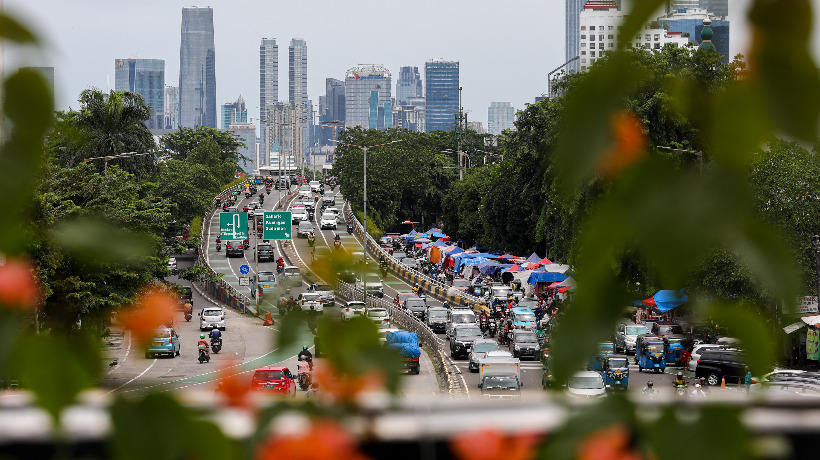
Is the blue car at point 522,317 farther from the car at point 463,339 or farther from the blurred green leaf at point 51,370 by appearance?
the blurred green leaf at point 51,370

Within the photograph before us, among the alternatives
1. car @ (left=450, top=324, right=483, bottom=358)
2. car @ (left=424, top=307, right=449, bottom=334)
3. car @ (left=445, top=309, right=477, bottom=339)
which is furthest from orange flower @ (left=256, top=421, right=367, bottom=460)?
car @ (left=424, top=307, right=449, bottom=334)

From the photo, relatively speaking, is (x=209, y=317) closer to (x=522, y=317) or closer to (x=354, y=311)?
(x=522, y=317)

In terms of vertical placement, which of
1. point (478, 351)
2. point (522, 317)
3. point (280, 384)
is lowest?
point (478, 351)

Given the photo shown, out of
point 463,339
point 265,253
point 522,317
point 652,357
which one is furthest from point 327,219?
point 652,357

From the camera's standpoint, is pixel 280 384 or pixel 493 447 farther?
pixel 280 384

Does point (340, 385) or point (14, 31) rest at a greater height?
point (14, 31)
